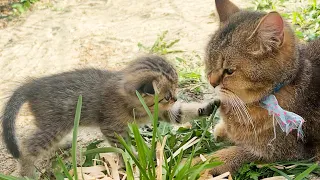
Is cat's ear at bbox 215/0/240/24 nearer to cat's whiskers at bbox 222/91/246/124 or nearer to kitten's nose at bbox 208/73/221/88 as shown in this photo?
kitten's nose at bbox 208/73/221/88

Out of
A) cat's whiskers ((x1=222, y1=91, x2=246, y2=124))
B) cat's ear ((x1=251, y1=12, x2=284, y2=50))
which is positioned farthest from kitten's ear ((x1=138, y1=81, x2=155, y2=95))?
cat's ear ((x1=251, y1=12, x2=284, y2=50))

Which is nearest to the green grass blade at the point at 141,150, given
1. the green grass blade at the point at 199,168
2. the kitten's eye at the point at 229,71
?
the green grass blade at the point at 199,168

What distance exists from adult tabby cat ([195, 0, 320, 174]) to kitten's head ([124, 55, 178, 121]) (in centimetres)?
41

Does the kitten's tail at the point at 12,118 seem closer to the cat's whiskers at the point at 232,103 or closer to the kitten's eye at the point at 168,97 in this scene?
the kitten's eye at the point at 168,97

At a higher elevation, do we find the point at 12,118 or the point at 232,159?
the point at 12,118

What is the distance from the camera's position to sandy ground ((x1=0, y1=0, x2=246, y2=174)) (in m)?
5.50

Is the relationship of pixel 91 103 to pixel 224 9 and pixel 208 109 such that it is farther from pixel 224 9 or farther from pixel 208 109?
pixel 224 9

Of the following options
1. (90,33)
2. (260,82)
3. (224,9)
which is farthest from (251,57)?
(90,33)

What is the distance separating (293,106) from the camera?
3299 mm

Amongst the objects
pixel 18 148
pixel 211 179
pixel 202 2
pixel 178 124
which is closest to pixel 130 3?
pixel 202 2

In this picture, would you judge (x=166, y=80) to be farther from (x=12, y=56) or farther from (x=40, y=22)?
(x=40, y=22)

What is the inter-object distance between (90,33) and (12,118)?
106 inches

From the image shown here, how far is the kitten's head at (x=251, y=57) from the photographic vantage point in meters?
3.02

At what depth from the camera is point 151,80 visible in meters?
3.60
